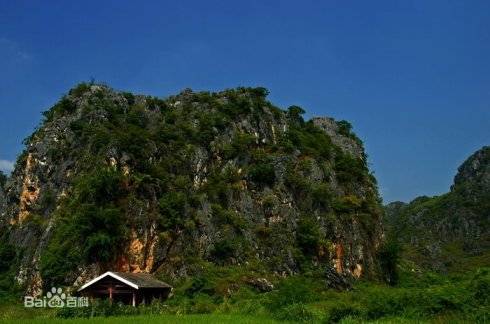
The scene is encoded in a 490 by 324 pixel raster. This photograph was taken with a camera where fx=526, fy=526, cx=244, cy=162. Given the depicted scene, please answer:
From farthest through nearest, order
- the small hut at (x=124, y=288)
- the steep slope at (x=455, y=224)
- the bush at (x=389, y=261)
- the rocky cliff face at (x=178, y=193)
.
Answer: the steep slope at (x=455, y=224) → the bush at (x=389, y=261) → the rocky cliff face at (x=178, y=193) → the small hut at (x=124, y=288)

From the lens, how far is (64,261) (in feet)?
118

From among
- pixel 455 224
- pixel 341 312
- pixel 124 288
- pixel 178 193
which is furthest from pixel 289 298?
pixel 455 224

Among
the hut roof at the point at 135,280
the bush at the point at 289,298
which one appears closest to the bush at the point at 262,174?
the hut roof at the point at 135,280

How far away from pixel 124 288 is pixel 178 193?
454 inches

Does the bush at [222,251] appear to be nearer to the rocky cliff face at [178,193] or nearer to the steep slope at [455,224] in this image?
→ the rocky cliff face at [178,193]

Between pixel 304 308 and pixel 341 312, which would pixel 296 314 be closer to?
pixel 304 308

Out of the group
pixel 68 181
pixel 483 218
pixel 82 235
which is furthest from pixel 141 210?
pixel 483 218

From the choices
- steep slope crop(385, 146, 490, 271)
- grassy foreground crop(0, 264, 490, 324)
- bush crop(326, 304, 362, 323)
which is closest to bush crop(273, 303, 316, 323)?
grassy foreground crop(0, 264, 490, 324)

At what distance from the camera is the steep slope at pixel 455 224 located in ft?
331

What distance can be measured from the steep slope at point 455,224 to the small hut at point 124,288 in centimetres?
6347

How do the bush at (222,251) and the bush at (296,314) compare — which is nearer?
the bush at (296,314)

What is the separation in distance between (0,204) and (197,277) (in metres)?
24.0

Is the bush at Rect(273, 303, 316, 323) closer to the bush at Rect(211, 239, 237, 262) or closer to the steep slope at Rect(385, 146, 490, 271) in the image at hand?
the bush at Rect(211, 239, 237, 262)

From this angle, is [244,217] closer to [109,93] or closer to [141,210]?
[141,210]
